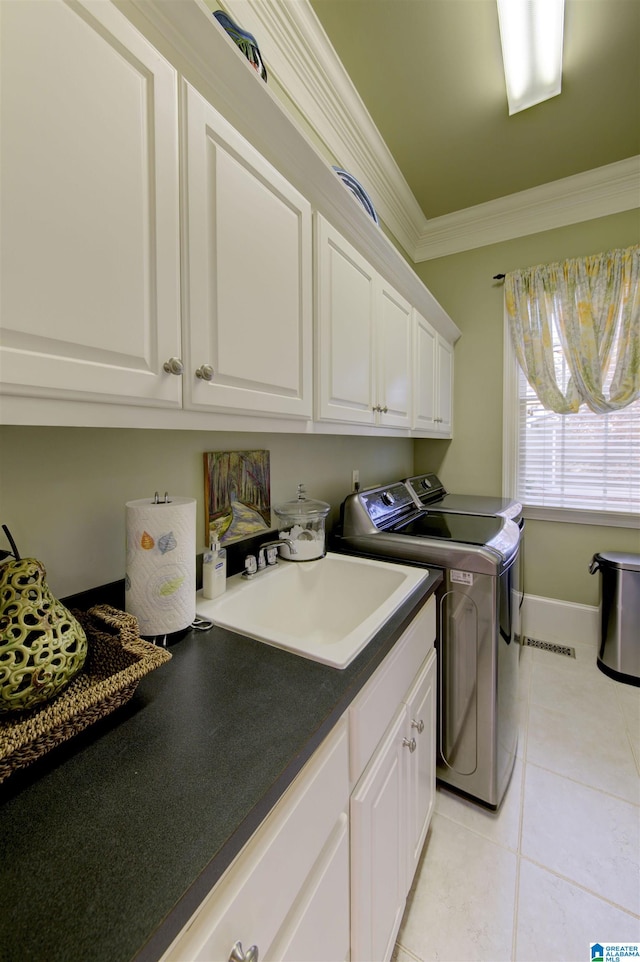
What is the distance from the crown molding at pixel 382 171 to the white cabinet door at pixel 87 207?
110 cm

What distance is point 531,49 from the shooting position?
1.58 meters

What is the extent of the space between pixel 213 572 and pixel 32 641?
52 centimetres

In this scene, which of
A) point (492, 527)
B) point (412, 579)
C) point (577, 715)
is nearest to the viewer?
point (412, 579)

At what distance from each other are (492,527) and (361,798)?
50.9 inches

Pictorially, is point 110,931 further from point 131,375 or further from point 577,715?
point 577,715

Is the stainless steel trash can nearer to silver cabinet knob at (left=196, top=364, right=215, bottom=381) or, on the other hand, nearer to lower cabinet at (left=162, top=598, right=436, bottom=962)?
lower cabinet at (left=162, top=598, right=436, bottom=962)

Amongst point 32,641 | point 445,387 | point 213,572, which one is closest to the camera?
point 32,641

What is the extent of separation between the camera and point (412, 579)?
3.96 feet

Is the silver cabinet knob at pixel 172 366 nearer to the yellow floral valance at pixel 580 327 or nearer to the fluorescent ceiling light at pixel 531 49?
the fluorescent ceiling light at pixel 531 49

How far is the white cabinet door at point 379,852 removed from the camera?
0.76 meters

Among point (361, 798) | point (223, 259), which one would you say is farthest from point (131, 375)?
point (361, 798)

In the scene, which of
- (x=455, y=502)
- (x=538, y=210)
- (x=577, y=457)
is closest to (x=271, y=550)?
(x=455, y=502)

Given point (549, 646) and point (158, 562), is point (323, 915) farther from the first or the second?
point (549, 646)

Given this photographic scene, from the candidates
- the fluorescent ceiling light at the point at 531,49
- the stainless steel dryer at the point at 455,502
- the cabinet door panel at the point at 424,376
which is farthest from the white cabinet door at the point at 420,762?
the fluorescent ceiling light at the point at 531,49
